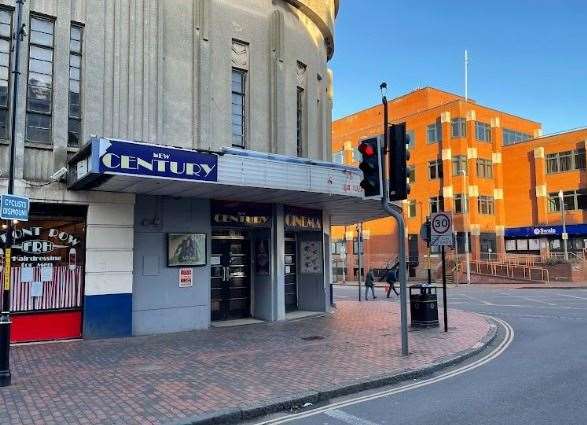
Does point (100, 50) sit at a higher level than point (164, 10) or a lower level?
lower

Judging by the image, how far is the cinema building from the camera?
38.0 ft

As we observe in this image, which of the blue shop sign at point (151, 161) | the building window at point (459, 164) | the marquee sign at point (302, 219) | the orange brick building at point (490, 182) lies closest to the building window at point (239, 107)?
the marquee sign at point (302, 219)

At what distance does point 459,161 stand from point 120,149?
143 ft

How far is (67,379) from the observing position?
8.20 meters

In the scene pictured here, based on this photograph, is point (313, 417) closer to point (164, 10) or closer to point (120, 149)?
point (120, 149)

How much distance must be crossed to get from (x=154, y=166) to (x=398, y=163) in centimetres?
483

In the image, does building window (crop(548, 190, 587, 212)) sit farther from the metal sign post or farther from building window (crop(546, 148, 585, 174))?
the metal sign post

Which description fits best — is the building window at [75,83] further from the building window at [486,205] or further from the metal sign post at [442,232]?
the building window at [486,205]

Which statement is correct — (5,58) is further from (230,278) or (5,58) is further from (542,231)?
(542,231)

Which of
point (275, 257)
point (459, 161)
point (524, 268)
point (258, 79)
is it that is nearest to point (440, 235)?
point (275, 257)

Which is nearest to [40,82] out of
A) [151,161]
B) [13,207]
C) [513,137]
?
[151,161]

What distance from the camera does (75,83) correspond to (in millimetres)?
12453

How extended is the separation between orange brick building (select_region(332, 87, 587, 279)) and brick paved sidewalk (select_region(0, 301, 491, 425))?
1437 inches

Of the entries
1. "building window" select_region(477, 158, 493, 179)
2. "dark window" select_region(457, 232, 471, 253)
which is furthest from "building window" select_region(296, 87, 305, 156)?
"building window" select_region(477, 158, 493, 179)
